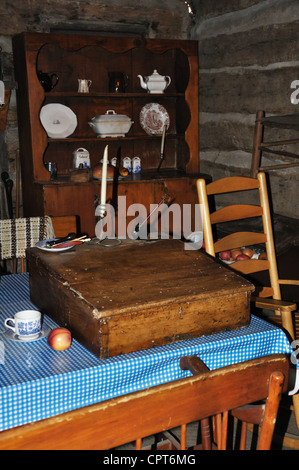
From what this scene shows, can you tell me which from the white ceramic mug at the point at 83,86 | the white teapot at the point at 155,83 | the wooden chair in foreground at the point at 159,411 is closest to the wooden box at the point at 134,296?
the wooden chair in foreground at the point at 159,411

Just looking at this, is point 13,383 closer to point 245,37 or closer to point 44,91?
point 44,91

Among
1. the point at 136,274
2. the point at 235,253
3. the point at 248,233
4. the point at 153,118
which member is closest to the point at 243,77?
the point at 153,118

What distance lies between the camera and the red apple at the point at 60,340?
1.30 meters

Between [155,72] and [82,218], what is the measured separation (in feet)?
4.18

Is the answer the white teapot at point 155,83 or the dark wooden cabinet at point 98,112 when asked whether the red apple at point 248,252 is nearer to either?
the dark wooden cabinet at point 98,112

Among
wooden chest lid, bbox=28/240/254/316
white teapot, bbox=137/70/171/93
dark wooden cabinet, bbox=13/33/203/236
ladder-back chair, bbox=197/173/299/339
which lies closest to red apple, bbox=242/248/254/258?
ladder-back chair, bbox=197/173/299/339

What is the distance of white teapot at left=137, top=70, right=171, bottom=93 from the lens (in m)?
3.94

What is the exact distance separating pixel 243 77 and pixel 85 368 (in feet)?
9.76

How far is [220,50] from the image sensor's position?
3906 millimetres

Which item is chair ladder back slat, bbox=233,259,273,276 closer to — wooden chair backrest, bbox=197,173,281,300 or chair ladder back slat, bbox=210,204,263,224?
wooden chair backrest, bbox=197,173,281,300

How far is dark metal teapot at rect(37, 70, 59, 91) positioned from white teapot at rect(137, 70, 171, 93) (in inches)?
27.4

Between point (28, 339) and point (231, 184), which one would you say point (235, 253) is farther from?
point (28, 339)

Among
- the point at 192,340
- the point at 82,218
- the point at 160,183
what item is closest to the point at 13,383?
the point at 192,340

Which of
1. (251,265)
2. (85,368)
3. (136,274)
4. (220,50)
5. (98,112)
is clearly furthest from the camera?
(98,112)
